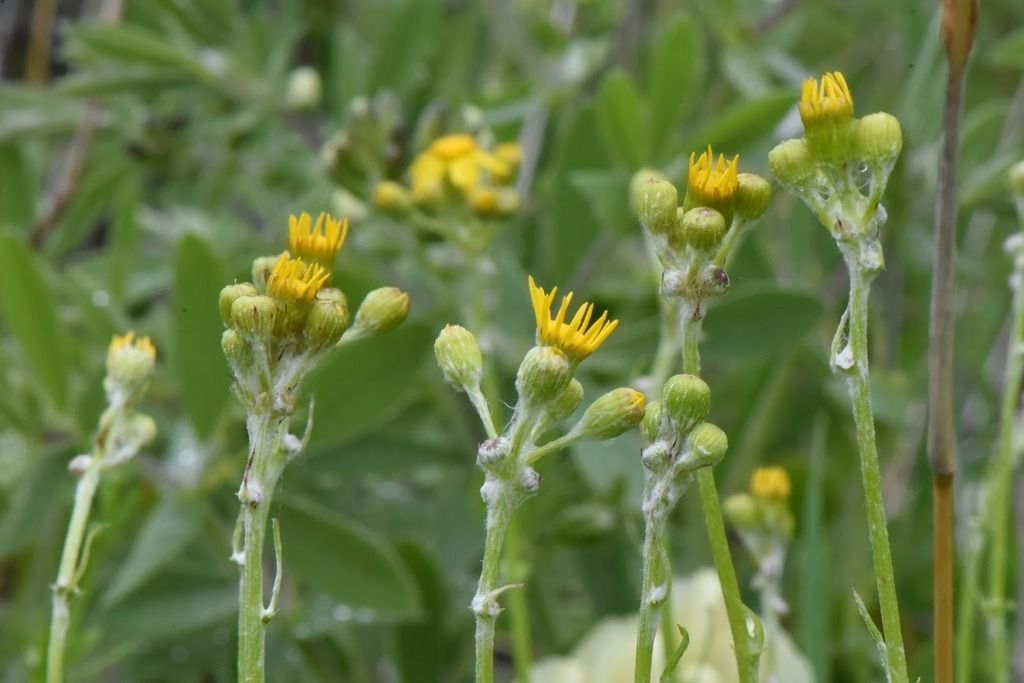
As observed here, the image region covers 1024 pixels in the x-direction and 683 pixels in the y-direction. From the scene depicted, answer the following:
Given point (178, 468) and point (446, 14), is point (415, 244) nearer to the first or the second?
point (178, 468)

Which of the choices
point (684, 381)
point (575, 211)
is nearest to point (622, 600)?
point (575, 211)

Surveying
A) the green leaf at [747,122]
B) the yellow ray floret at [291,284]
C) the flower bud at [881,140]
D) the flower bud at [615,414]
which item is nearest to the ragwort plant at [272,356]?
the yellow ray floret at [291,284]

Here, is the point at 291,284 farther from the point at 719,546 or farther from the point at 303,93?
the point at 303,93

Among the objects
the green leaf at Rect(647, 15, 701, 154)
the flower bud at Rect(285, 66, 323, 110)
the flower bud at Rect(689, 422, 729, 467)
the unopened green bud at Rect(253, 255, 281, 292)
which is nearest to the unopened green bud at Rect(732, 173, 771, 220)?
the flower bud at Rect(689, 422, 729, 467)

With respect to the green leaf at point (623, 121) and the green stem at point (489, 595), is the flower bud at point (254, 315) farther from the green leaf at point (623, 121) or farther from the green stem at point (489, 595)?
the green leaf at point (623, 121)

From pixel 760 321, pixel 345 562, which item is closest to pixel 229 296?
pixel 345 562

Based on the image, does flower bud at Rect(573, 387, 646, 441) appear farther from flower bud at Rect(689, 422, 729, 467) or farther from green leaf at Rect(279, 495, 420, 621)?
green leaf at Rect(279, 495, 420, 621)
